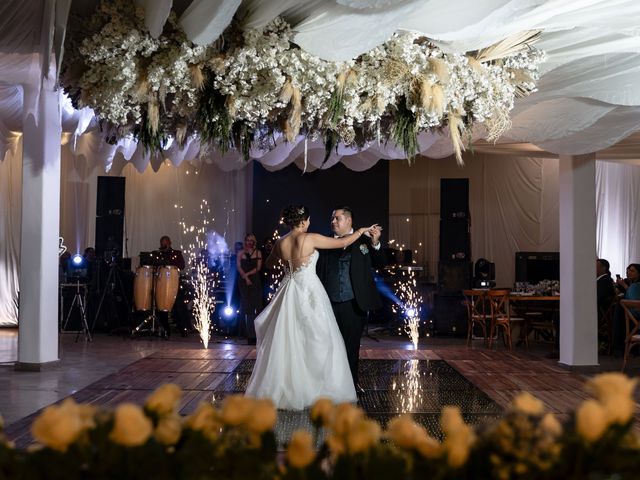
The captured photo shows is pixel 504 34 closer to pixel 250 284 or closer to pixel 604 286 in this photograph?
pixel 604 286

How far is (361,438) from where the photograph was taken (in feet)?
4.08

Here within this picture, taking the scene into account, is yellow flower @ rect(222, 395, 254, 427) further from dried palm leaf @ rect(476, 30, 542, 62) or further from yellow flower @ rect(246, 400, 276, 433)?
dried palm leaf @ rect(476, 30, 542, 62)

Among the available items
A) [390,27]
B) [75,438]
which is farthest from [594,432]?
[390,27]

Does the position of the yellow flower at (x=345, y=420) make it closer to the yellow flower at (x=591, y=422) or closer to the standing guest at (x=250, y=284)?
the yellow flower at (x=591, y=422)

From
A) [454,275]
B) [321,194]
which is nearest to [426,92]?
[454,275]

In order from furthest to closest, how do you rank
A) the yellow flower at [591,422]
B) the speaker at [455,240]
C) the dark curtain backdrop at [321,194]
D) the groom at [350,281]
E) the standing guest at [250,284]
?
the dark curtain backdrop at [321,194] → the speaker at [455,240] → the standing guest at [250,284] → the groom at [350,281] → the yellow flower at [591,422]

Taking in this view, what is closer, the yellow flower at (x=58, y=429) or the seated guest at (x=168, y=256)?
the yellow flower at (x=58, y=429)

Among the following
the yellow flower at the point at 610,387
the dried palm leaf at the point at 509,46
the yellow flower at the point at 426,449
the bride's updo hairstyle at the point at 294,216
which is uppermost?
the dried palm leaf at the point at 509,46

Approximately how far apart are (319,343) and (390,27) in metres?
3.37

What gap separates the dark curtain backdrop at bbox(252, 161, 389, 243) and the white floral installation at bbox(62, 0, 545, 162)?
12426mm

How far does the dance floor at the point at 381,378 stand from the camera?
6.87 metres

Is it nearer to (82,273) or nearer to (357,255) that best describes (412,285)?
(82,273)

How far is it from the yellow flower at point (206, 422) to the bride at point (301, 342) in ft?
18.0

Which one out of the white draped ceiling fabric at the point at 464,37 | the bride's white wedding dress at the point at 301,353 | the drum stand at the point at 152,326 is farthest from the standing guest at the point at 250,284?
the bride's white wedding dress at the point at 301,353
